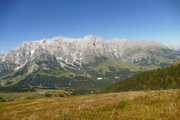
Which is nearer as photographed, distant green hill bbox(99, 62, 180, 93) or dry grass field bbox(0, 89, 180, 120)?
dry grass field bbox(0, 89, 180, 120)

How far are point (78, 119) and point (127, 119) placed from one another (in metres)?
4.41

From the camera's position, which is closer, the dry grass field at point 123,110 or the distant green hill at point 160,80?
the dry grass field at point 123,110

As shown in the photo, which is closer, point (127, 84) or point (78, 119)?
point (78, 119)

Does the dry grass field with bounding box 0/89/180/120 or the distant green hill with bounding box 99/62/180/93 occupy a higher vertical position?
the dry grass field with bounding box 0/89/180/120

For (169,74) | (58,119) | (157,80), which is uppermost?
(58,119)

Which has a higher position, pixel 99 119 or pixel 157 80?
pixel 99 119

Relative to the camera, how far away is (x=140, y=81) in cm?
16238

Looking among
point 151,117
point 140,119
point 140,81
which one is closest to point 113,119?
point 140,119

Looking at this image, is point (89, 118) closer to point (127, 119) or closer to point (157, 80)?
point (127, 119)

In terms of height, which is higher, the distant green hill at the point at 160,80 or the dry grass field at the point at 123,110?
the dry grass field at the point at 123,110

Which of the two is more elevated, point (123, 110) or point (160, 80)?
point (123, 110)

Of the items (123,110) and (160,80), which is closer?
(123,110)

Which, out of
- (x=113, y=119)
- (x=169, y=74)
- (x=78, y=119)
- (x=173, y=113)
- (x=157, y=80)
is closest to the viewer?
(x=173, y=113)

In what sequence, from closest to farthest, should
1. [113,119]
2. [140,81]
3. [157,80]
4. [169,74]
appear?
1. [113,119]
2. [169,74]
3. [157,80]
4. [140,81]
